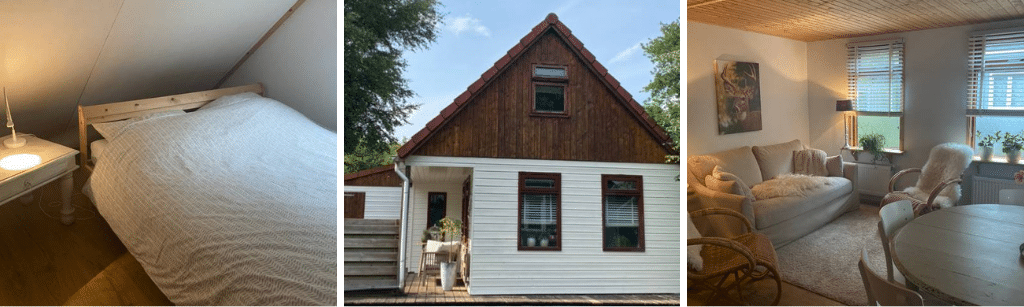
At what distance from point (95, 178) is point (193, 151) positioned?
1.45ft

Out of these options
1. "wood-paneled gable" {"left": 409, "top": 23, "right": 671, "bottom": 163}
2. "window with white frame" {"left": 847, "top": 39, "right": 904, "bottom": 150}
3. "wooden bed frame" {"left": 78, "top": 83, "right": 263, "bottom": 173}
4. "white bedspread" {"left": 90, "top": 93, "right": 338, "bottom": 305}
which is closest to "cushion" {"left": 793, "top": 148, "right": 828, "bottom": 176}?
"window with white frame" {"left": 847, "top": 39, "right": 904, "bottom": 150}

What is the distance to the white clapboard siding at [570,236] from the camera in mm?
2648

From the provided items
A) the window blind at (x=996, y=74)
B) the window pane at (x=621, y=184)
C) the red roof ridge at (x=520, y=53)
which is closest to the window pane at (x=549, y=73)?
the red roof ridge at (x=520, y=53)

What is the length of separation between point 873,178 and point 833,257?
36 centimetres

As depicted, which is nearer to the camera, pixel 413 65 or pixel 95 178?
pixel 413 65

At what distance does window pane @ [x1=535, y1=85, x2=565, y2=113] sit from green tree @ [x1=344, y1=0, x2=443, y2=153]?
49cm

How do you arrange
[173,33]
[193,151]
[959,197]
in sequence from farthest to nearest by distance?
1. [173,33]
2. [193,151]
3. [959,197]

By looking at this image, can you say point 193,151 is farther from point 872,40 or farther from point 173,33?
point 872,40

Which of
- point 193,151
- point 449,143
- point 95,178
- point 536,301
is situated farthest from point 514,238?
point 95,178

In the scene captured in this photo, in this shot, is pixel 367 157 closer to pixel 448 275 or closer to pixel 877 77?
pixel 448 275

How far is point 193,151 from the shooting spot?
A: 9.39 feet

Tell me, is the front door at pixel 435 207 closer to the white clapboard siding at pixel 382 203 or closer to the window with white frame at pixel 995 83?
the white clapboard siding at pixel 382 203

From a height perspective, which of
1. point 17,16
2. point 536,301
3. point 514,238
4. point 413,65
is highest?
point 17,16

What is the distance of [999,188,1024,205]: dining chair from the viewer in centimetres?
262
